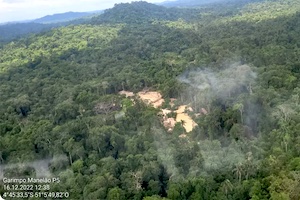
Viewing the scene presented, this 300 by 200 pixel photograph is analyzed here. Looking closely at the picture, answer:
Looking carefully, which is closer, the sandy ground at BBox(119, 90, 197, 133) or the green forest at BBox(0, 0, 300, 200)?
the green forest at BBox(0, 0, 300, 200)

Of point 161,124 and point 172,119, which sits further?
point 172,119

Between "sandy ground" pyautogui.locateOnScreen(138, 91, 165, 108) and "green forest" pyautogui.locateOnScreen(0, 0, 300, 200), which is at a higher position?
"green forest" pyautogui.locateOnScreen(0, 0, 300, 200)

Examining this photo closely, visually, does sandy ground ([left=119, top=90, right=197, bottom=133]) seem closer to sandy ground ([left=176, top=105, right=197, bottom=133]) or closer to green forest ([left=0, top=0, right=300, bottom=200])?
sandy ground ([left=176, top=105, right=197, bottom=133])

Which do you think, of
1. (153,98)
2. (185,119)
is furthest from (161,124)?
(153,98)

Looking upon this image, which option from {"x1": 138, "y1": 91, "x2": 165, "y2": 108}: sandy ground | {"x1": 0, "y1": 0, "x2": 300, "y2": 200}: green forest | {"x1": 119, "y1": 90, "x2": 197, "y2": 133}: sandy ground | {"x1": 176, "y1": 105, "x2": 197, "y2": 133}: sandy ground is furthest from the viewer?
{"x1": 138, "y1": 91, "x2": 165, "y2": 108}: sandy ground

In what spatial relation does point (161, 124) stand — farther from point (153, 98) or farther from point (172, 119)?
point (153, 98)

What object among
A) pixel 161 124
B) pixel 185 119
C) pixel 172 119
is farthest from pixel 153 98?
pixel 161 124

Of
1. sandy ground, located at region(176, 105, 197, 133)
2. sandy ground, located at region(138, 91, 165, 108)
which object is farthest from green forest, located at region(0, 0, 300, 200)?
sandy ground, located at region(138, 91, 165, 108)

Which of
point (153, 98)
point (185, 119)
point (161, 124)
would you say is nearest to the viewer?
point (161, 124)

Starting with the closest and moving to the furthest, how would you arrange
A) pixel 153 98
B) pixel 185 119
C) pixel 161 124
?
pixel 161 124 → pixel 185 119 → pixel 153 98

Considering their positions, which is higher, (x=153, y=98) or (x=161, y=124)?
(x=161, y=124)
